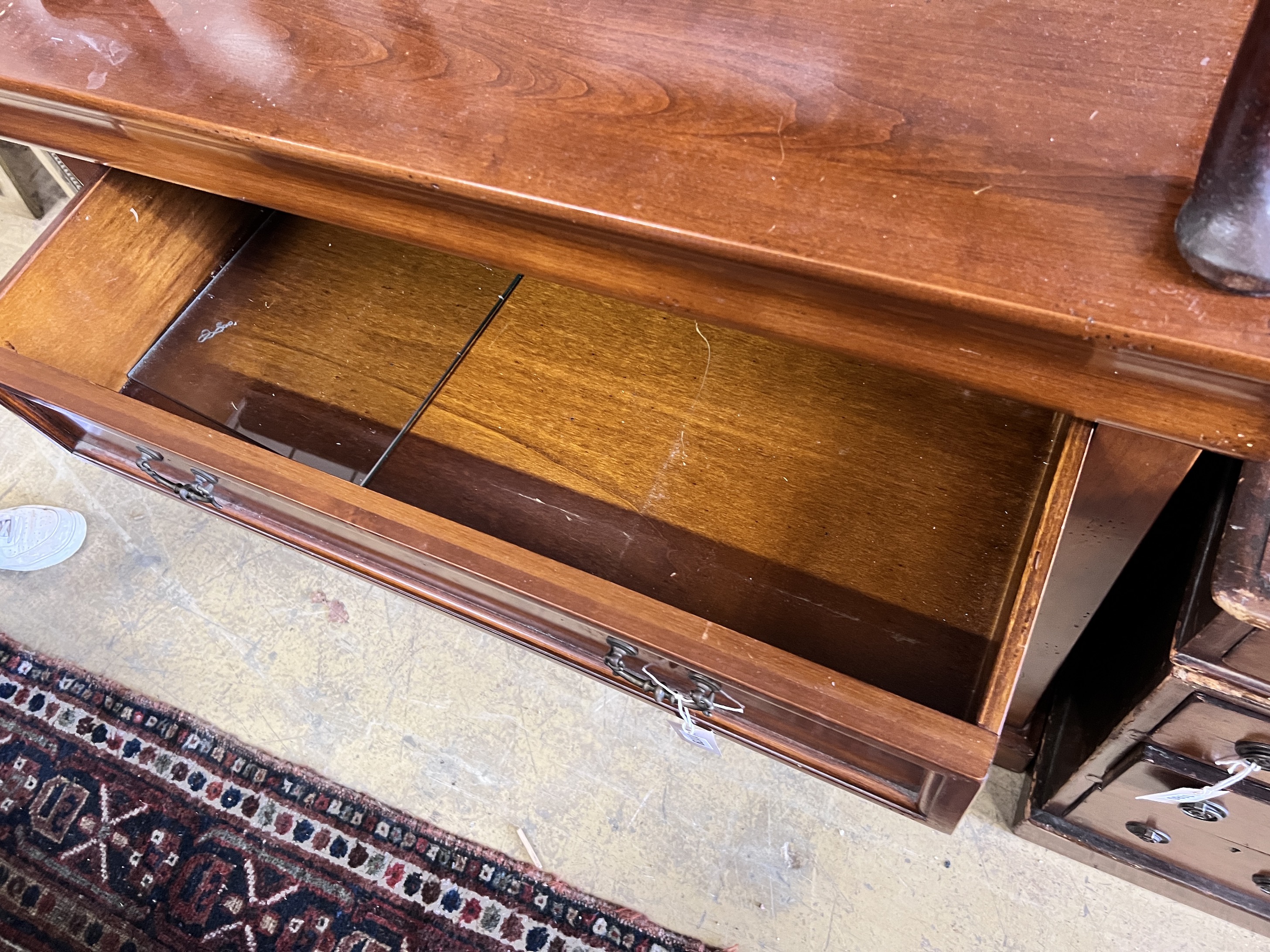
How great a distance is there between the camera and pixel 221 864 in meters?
0.95

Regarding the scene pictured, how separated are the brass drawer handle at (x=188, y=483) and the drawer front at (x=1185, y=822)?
78cm

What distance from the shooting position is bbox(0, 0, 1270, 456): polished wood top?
42 centimetres

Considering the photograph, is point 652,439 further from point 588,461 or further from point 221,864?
point 221,864

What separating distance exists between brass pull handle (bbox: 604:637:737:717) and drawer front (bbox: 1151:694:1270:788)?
30 cm

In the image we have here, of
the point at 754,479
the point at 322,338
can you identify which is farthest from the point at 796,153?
the point at 322,338

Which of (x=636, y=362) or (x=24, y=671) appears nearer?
(x=636, y=362)

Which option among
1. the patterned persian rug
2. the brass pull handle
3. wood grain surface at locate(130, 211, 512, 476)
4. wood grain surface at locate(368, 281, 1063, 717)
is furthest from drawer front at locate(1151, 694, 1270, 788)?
wood grain surface at locate(130, 211, 512, 476)

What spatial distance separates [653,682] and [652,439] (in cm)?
21

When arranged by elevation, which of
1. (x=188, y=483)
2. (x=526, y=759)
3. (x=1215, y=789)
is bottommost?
(x=526, y=759)

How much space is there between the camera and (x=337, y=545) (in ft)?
2.48

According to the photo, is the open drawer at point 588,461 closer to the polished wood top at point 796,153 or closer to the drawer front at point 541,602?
the drawer front at point 541,602

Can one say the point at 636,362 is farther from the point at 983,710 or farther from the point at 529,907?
the point at 529,907

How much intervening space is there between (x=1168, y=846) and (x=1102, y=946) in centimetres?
14

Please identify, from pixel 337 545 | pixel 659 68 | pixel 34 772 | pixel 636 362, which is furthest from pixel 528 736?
pixel 659 68
